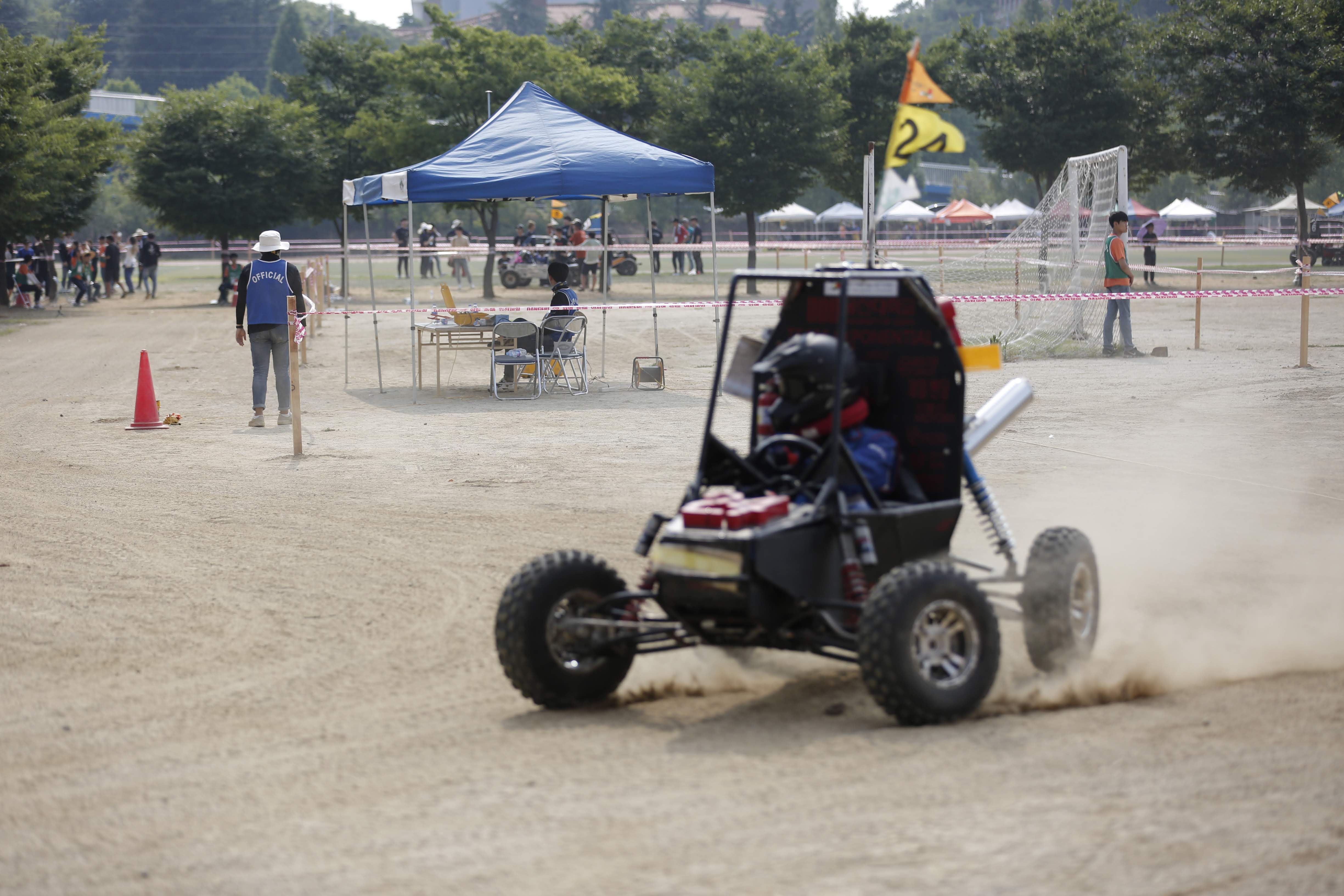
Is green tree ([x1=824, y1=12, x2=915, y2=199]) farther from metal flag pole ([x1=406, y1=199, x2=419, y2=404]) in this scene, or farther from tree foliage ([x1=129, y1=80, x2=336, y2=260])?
metal flag pole ([x1=406, y1=199, x2=419, y2=404])

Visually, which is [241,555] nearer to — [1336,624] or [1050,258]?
[1336,624]

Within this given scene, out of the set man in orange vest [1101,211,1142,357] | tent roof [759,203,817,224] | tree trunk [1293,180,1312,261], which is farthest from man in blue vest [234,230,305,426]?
tent roof [759,203,817,224]

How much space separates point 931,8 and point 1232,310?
6728 inches

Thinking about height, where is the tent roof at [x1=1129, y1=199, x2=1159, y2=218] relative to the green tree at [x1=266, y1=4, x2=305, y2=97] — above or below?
below

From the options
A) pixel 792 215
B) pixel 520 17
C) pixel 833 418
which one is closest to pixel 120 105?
pixel 792 215

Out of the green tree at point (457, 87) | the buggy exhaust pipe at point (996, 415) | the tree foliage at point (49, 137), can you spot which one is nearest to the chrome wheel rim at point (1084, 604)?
the buggy exhaust pipe at point (996, 415)

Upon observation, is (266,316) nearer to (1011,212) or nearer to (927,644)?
(927,644)

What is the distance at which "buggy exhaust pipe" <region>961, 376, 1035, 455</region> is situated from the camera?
6.05 meters

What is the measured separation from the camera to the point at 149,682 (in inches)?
233

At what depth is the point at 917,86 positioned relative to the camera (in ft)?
20.8

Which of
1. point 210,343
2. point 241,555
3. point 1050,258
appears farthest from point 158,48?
point 241,555

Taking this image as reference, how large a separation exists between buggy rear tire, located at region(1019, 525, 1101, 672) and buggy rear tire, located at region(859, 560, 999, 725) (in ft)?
1.60

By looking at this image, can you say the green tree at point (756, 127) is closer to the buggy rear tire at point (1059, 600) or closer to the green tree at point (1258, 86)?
the green tree at point (1258, 86)

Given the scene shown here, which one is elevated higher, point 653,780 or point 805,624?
A: point 805,624
